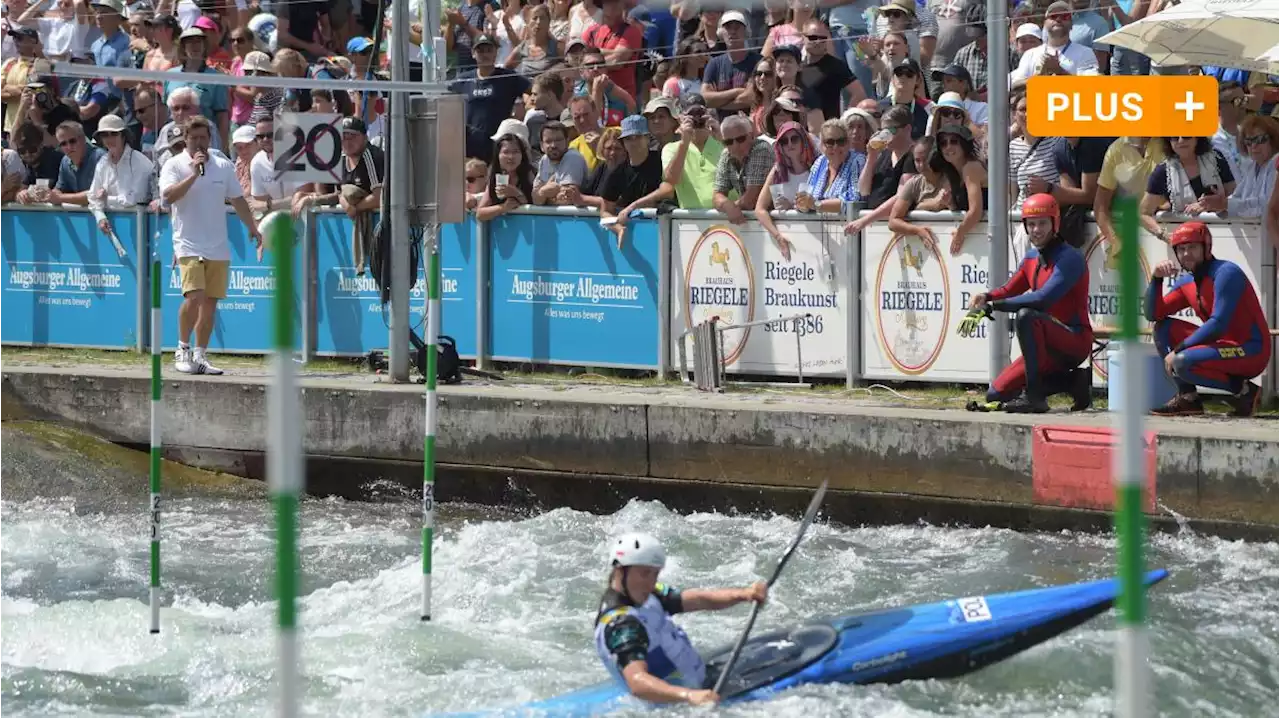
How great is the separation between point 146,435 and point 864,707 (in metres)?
8.07

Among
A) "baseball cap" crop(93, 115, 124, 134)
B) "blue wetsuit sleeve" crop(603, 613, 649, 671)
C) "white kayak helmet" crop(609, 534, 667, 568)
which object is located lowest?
"blue wetsuit sleeve" crop(603, 613, 649, 671)

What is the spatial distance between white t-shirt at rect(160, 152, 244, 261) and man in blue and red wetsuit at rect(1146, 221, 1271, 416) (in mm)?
6838

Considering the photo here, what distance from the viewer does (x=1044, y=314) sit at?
40.3 feet

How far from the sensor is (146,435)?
49.4ft

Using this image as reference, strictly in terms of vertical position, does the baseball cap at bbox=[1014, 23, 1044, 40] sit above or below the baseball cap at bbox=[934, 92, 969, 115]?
above

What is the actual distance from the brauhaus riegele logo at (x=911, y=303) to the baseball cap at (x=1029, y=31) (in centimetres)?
189

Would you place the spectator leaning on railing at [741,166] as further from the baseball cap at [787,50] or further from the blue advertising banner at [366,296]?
the blue advertising banner at [366,296]

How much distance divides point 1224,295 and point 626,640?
5.31 meters

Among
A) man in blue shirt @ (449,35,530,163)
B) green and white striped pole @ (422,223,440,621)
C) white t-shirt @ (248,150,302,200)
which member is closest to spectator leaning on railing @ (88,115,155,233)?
white t-shirt @ (248,150,302,200)

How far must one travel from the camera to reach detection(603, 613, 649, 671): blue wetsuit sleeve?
26.9 ft

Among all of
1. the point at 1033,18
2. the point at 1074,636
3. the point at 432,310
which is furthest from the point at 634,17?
the point at 1074,636

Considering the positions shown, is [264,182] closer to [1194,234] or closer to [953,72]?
[953,72]

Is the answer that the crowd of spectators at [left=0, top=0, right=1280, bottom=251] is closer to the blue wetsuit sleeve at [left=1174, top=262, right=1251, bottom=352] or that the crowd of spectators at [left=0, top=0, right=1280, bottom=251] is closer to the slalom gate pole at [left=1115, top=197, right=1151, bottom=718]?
the blue wetsuit sleeve at [left=1174, top=262, right=1251, bottom=352]

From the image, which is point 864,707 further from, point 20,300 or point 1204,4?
point 20,300
